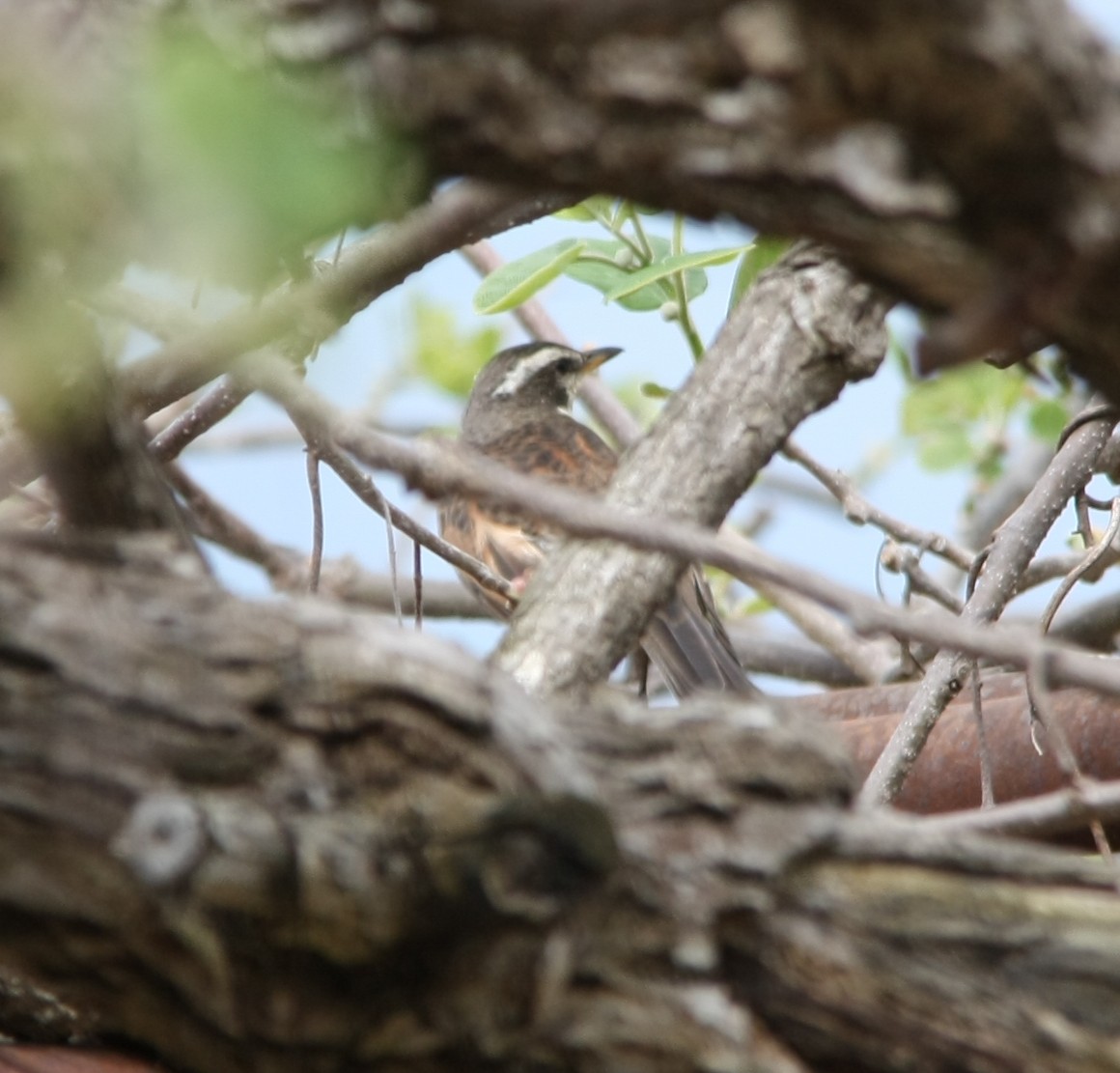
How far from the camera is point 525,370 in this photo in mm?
7746

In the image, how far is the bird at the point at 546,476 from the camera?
5.30 m

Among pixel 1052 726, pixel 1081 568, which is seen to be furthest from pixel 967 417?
pixel 1052 726

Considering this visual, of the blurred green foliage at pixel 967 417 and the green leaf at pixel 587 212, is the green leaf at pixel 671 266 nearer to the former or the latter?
the green leaf at pixel 587 212

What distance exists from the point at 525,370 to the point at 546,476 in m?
0.77

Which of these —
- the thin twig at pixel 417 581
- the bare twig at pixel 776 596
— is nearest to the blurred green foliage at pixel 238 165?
the thin twig at pixel 417 581

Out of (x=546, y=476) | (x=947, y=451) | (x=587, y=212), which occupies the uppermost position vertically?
(x=947, y=451)

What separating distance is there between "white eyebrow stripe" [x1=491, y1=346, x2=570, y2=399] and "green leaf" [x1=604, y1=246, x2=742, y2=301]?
3.81m

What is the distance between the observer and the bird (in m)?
5.30

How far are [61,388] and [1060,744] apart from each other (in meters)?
1.25

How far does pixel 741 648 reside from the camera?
568 cm

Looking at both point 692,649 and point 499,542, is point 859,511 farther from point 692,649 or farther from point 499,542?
point 499,542

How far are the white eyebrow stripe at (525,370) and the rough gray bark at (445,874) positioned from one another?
5853 mm

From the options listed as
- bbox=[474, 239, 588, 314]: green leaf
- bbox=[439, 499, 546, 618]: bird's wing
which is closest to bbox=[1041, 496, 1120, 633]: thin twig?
bbox=[474, 239, 588, 314]: green leaf

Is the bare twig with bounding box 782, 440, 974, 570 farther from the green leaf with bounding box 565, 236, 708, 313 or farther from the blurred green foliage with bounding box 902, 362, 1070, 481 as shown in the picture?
the blurred green foliage with bounding box 902, 362, 1070, 481
